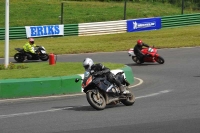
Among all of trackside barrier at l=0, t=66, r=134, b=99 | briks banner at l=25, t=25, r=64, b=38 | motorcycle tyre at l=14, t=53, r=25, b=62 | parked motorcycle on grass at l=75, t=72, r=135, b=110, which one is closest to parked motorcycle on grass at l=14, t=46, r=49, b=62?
motorcycle tyre at l=14, t=53, r=25, b=62

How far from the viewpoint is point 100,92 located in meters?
13.2

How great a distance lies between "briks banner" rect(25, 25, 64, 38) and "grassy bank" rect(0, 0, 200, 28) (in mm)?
5239

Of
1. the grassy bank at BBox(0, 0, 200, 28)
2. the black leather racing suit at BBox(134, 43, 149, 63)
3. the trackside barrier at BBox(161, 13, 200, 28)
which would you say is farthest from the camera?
the grassy bank at BBox(0, 0, 200, 28)

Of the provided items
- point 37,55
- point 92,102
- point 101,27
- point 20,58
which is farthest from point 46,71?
point 101,27

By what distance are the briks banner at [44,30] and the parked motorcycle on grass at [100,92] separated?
941 inches

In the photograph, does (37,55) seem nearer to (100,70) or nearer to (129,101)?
(129,101)

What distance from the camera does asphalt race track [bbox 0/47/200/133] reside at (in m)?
10.7

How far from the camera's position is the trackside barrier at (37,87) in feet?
49.5

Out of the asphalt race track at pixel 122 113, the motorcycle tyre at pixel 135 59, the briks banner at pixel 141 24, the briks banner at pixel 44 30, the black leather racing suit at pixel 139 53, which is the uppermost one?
the briks banner at pixel 141 24

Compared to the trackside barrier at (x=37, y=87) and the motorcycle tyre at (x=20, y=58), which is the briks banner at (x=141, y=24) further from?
the trackside barrier at (x=37, y=87)

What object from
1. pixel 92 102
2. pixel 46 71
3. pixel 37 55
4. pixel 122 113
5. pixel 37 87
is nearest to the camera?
pixel 122 113

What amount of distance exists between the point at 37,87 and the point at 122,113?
3608mm

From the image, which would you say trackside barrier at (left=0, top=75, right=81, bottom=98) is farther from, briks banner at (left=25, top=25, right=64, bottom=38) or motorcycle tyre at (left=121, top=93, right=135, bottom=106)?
briks banner at (left=25, top=25, right=64, bottom=38)

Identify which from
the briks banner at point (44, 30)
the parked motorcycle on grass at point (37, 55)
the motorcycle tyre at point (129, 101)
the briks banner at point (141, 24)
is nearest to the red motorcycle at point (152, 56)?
the parked motorcycle on grass at point (37, 55)
